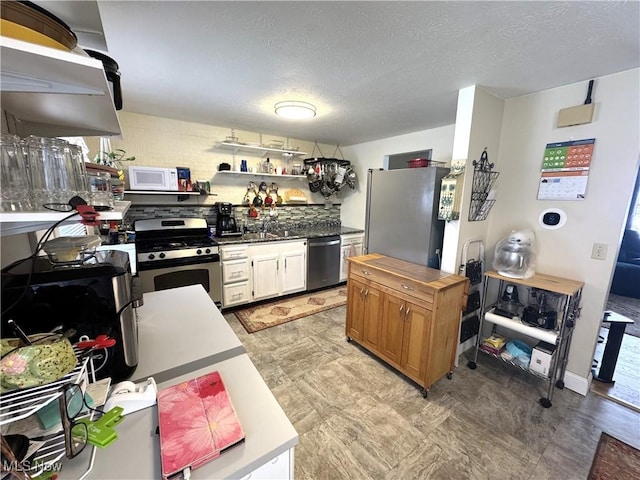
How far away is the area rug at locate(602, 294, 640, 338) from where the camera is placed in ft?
10.1

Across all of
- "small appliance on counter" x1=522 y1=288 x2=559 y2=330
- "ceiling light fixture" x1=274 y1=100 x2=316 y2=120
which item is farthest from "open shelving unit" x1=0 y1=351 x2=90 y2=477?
"small appliance on counter" x1=522 y1=288 x2=559 y2=330

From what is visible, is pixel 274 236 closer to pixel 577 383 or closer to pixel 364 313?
pixel 364 313

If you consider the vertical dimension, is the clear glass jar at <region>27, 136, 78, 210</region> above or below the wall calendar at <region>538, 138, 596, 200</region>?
below

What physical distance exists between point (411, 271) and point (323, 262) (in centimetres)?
186

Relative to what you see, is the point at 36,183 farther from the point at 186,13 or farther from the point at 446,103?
the point at 446,103

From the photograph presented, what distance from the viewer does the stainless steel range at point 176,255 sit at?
269 cm

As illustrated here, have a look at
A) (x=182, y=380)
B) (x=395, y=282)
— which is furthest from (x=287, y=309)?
(x=182, y=380)

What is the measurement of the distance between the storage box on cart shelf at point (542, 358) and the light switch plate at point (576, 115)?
5.58 feet

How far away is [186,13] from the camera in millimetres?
1227

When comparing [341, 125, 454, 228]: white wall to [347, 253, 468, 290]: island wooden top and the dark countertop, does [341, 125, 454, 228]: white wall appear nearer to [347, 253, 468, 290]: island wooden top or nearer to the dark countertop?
the dark countertop

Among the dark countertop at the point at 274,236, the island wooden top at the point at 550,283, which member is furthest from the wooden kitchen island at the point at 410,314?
the dark countertop at the point at 274,236

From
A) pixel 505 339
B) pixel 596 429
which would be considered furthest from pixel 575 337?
pixel 596 429

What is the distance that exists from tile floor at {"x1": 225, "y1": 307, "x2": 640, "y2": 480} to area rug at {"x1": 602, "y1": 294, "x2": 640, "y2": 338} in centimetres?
192

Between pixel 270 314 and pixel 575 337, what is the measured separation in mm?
2934
